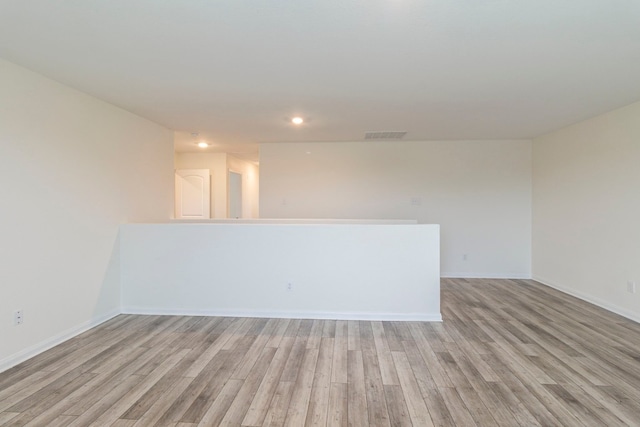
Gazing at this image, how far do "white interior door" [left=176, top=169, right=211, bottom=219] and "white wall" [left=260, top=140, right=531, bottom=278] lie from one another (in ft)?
6.86

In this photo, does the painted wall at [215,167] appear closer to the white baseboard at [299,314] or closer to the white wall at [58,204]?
the white wall at [58,204]

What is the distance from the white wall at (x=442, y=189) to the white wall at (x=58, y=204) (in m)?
2.64

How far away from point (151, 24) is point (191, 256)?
8.20 feet

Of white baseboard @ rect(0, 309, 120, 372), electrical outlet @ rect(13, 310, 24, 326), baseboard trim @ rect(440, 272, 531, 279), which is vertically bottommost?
white baseboard @ rect(0, 309, 120, 372)

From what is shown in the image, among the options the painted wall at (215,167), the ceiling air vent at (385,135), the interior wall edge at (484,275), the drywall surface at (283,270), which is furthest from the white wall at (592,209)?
the painted wall at (215,167)

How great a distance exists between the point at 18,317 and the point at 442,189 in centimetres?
565

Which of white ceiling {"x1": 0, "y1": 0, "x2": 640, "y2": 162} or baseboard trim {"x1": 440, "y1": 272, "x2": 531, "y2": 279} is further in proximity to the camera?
baseboard trim {"x1": 440, "y1": 272, "x2": 531, "y2": 279}

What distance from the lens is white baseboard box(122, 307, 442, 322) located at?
3592mm

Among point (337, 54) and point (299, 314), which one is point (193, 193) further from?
point (337, 54)

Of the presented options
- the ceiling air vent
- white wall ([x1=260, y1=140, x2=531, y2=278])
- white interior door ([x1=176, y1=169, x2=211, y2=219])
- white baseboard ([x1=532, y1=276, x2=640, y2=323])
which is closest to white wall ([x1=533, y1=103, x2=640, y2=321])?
white baseboard ([x1=532, y1=276, x2=640, y2=323])

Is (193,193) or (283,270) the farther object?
(193,193)

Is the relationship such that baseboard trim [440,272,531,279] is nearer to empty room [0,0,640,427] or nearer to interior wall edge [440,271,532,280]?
interior wall edge [440,271,532,280]

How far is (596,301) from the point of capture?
4094mm

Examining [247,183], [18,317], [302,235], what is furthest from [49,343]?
[247,183]
